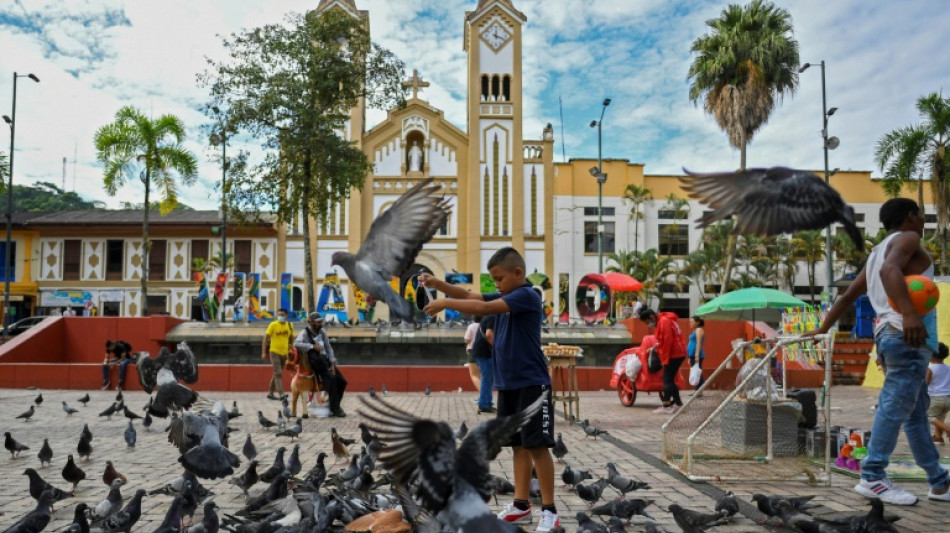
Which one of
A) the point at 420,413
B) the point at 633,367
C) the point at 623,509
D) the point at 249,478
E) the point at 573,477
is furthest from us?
the point at 633,367

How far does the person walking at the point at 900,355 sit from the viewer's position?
500 centimetres

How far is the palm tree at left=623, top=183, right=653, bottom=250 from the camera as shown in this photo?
4531cm

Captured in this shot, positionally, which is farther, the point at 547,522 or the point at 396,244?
the point at 396,244

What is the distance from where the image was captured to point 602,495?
5.73 m

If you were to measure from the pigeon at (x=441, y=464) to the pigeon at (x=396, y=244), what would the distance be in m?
2.85

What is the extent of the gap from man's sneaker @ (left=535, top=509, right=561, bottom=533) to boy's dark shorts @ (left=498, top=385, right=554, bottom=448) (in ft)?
1.40

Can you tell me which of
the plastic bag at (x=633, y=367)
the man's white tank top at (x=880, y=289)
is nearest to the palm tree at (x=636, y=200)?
the plastic bag at (x=633, y=367)

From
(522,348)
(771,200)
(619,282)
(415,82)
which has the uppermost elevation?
(415,82)

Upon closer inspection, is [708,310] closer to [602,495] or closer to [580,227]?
[602,495]

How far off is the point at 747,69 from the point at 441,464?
98.0 ft

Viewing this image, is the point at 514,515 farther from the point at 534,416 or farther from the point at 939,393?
the point at 939,393

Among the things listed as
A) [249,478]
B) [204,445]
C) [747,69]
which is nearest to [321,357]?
[249,478]

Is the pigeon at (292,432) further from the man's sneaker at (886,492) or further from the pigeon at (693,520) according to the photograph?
the man's sneaker at (886,492)

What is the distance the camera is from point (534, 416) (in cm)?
437
